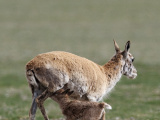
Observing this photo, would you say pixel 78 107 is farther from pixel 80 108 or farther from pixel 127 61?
pixel 127 61

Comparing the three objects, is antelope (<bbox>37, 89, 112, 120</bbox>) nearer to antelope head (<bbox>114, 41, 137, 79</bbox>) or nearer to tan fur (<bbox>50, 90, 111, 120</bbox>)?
tan fur (<bbox>50, 90, 111, 120</bbox>)

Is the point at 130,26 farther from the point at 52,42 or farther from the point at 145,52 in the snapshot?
the point at 145,52

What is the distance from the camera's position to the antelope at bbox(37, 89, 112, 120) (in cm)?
934

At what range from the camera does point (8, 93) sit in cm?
1917

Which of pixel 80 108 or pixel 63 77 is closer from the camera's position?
pixel 63 77

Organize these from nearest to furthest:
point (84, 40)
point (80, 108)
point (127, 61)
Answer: point (80, 108)
point (127, 61)
point (84, 40)

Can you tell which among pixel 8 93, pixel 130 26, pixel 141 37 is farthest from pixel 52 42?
pixel 8 93

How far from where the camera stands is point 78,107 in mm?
9539

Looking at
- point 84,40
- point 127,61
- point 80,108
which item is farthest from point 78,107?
point 84,40

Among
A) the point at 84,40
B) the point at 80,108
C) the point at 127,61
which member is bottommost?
the point at 80,108

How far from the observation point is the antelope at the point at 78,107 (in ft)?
30.7

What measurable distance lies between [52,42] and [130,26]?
15.9 metres

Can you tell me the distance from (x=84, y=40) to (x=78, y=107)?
110 feet

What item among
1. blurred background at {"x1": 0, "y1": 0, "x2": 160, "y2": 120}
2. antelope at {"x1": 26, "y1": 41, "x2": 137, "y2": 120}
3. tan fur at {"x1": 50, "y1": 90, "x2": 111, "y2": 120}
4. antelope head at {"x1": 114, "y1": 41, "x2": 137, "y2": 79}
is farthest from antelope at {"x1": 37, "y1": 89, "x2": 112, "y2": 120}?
blurred background at {"x1": 0, "y1": 0, "x2": 160, "y2": 120}
